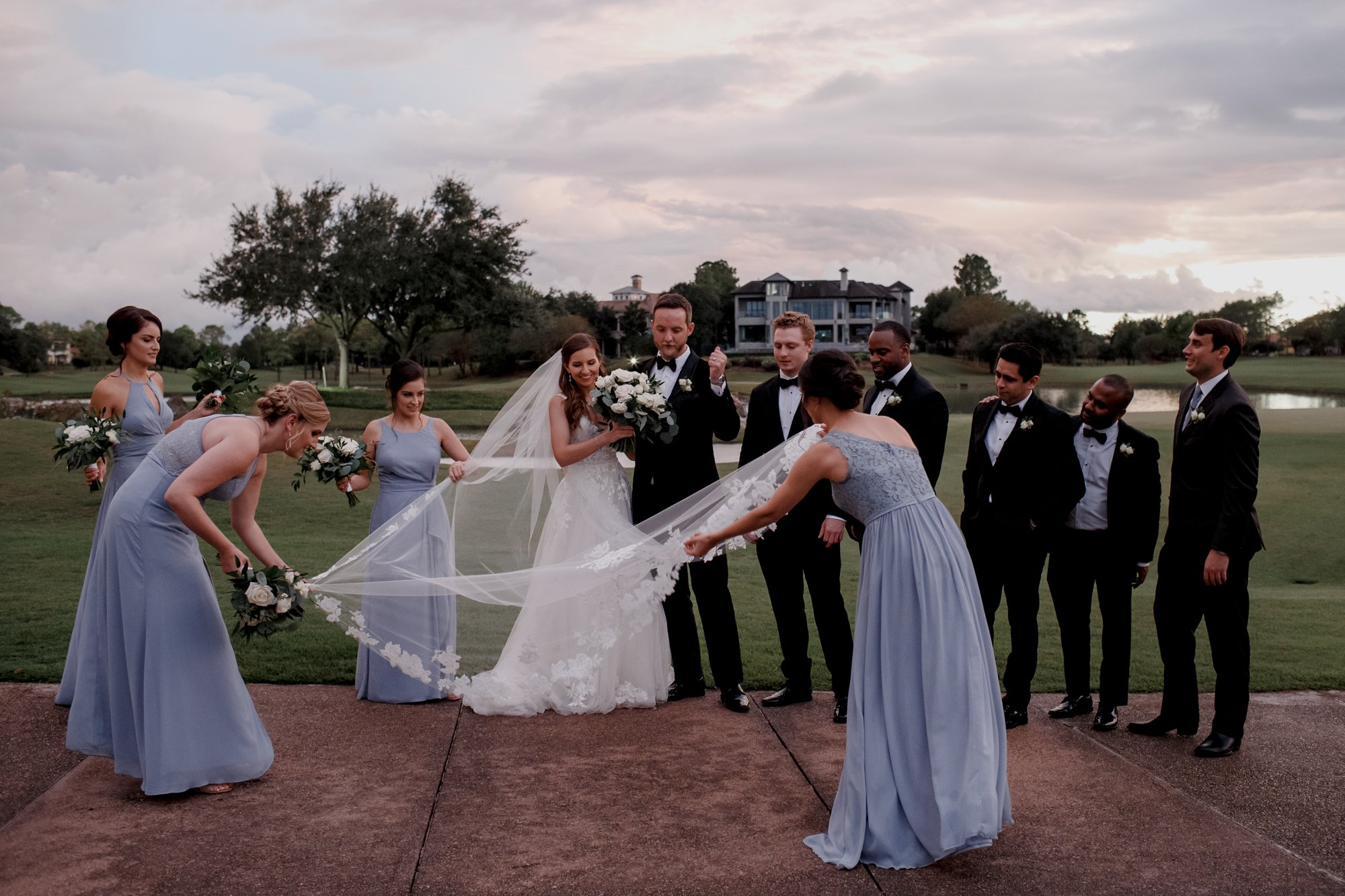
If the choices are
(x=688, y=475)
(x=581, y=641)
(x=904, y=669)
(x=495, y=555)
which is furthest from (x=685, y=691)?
(x=904, y=669)

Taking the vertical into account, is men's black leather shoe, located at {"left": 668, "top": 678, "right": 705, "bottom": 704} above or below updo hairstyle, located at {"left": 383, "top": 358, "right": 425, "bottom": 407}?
below

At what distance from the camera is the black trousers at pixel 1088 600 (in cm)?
637

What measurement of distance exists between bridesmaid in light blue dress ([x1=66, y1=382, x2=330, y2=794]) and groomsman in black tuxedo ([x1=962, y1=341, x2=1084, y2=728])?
13.0 ft

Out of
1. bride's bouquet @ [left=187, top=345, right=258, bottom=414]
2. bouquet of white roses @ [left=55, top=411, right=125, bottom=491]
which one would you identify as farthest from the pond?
bouquet of white roses @ [left=55, top=411, right=125, bottom=491]

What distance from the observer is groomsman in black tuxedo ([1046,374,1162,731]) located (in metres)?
6.32

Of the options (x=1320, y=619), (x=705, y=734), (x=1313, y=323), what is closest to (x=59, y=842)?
(x=705, y=734)

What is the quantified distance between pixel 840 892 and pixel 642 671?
266cm

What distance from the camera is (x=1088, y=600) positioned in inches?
260

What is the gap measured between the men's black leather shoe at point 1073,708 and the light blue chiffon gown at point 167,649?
15.4 feet

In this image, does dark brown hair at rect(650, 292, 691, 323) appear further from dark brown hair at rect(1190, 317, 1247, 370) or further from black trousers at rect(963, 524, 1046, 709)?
dark brown hair at rect(1190, 317, 1247, 370)

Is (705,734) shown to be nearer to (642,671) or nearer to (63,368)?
(642,671)

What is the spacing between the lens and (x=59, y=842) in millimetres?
4465

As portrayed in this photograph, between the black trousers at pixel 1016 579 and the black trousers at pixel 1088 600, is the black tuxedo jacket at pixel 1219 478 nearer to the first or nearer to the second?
the black trousers at pixel 1088 600

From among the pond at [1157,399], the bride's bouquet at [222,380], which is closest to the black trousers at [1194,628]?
the bride's bouquet at [222,380]
